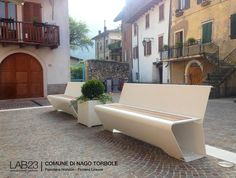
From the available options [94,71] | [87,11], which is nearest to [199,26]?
[94,71]

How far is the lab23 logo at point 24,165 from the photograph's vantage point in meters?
3.10

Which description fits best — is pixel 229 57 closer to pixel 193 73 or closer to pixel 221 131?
pixel 193 73

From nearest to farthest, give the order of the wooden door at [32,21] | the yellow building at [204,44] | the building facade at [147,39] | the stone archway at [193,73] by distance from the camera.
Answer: the wooden door at [32,21] < the yellow building at [204,44] < the stone archway at [193,73] < the building facade at [147,39]

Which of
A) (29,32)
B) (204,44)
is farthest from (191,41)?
(29,32)

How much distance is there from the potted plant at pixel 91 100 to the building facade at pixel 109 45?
2625 centimetres

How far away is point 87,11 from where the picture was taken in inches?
3039

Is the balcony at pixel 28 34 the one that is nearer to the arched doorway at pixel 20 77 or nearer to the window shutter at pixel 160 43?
the arched doorway at pixel 20 77

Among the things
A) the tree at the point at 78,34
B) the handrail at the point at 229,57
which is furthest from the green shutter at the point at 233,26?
the tree at the point at 78,34

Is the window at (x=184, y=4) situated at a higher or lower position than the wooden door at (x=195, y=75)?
higher

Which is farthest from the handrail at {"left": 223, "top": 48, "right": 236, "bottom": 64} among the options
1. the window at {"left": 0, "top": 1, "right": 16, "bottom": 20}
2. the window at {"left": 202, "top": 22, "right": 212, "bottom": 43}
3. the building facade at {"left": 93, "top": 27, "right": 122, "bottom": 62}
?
the building facade at {"left": 93, "top": 27, "right": 122, "bottom": 62}

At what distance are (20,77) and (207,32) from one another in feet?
36.9

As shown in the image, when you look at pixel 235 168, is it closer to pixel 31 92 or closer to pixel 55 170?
pixel 55 170

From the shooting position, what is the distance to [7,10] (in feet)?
37.8

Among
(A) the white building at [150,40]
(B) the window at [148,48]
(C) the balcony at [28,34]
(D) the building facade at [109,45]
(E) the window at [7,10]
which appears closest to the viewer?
(C) the balcony at [28,34]
